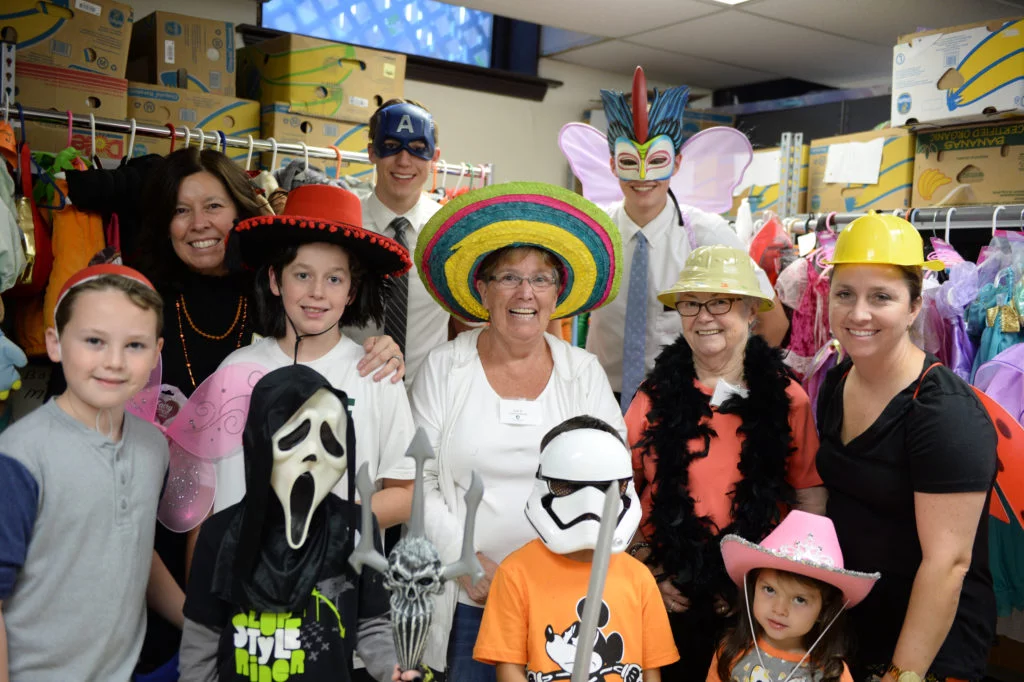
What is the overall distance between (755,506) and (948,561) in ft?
1.32

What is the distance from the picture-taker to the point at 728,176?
3.46m

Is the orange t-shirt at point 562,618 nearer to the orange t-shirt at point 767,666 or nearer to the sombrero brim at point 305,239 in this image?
the orange t-shirt at point 767,666

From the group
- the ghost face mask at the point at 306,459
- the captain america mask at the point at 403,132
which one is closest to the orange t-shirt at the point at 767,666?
the ghost face mask at the point at 306,459

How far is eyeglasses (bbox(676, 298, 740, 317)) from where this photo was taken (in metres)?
2.21

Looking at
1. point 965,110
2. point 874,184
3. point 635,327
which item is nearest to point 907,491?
point 635,327

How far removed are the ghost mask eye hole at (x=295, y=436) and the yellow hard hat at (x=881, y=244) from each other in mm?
1266

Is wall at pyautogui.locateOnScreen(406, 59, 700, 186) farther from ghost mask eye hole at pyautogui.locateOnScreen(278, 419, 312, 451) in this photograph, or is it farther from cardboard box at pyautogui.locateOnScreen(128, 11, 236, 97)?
ghost mask eye hole at pyautogui.locateOnScreen(278, 419, 312, 451)

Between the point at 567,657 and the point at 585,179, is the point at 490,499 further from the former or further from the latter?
the point at 585,179

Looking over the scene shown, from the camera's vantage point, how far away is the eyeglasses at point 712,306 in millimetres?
2205

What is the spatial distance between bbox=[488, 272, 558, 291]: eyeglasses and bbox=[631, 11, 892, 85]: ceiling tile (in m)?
3.28

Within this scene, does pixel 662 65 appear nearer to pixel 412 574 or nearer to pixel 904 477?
pixel 904 477

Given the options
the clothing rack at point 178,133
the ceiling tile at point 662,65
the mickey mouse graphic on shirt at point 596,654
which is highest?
the ceiling tile at point 662,65

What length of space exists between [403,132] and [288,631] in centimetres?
172

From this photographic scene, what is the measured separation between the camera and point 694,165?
3.49 meters
